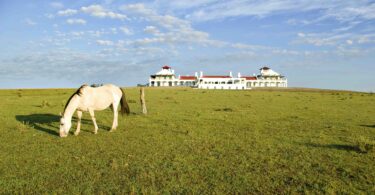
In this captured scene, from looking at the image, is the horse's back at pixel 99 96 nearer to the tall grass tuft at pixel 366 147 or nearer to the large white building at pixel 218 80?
the tall grass tuft at pixel 366 147

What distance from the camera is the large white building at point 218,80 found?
373 ft

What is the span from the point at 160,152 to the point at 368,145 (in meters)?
6.43

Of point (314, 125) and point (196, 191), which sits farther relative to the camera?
point (314, 125)

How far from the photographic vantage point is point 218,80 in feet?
388

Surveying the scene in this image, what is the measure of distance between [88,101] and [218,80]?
108 meters

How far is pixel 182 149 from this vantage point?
966 centimetres

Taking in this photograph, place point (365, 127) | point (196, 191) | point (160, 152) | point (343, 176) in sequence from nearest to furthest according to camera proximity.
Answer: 1. point (196, 191)
2. point (343, 176)
3. point (160, 152)
4. point (365, 127)

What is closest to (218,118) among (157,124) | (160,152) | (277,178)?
(157,124)

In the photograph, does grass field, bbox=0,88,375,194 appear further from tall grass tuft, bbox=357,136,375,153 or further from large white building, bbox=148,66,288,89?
large white building, bbox=148,66,288,89

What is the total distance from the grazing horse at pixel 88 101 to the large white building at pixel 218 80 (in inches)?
3623

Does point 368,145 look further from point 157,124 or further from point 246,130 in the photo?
point 157,124

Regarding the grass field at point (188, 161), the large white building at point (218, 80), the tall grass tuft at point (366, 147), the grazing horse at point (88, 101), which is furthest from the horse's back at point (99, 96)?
the large white building at point (218, 80)

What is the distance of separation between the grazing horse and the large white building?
92.0m

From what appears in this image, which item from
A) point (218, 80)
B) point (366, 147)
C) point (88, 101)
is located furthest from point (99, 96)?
point (218, 80)
